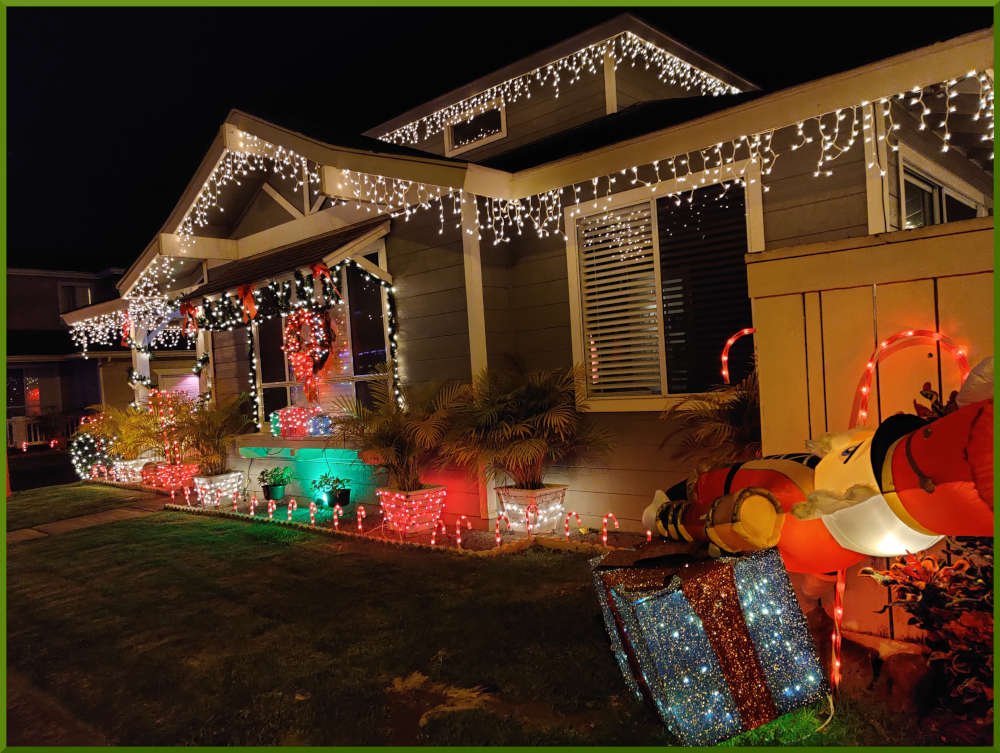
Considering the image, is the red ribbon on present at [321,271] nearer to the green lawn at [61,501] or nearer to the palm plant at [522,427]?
the palm plant at [522,427]

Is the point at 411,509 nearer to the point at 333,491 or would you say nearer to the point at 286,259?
the point at 333,491

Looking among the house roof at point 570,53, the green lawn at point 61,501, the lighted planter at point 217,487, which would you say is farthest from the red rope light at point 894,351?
the green lawn at point 61,501

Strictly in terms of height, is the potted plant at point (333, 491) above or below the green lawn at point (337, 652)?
above

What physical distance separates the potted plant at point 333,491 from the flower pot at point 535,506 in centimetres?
266

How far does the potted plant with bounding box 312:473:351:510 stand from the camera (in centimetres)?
866

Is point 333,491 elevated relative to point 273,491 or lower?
elevated

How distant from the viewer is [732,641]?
2.83 metres

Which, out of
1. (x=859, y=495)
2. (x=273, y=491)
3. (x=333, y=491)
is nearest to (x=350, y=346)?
(x=333, y=491)

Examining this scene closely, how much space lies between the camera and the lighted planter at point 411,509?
7184 mm

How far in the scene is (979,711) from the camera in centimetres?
271

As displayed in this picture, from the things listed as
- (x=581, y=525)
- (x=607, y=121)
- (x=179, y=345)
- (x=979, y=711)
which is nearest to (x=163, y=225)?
(x=607, y=121)

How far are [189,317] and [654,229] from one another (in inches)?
276

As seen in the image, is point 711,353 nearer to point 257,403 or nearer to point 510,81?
point 510,81

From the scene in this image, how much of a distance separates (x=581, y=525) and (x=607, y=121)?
4791 millimetres
